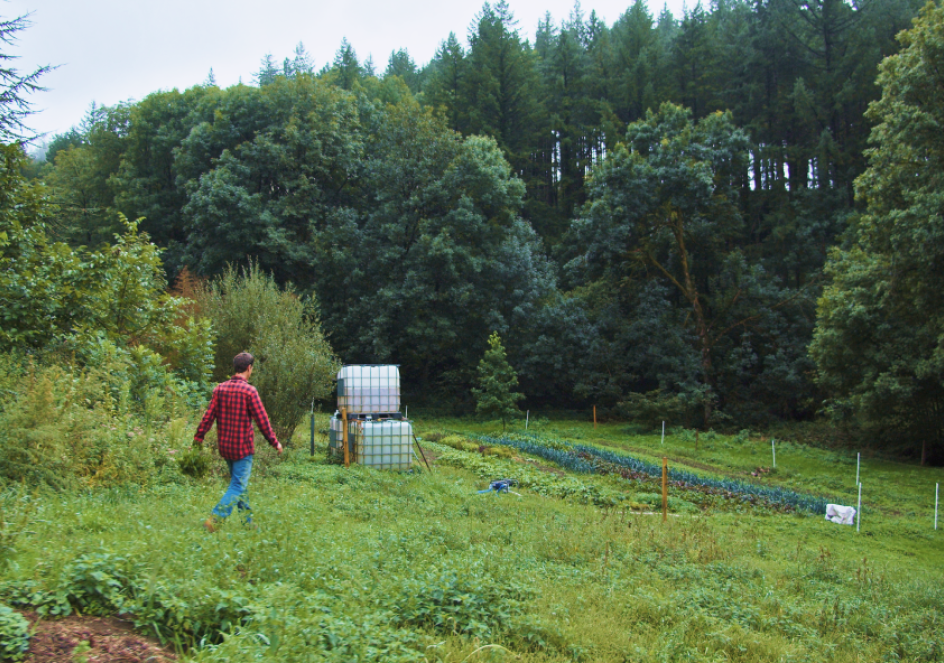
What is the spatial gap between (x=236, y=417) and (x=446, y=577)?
2993mm

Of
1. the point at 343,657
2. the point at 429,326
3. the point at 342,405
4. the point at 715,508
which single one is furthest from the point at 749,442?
the point at 343,657

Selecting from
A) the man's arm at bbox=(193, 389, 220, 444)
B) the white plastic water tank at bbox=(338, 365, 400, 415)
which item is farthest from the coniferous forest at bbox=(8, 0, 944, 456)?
the man's arm at bbox=(193, 389, 220, 444)

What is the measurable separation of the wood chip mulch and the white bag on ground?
1438 centimetres

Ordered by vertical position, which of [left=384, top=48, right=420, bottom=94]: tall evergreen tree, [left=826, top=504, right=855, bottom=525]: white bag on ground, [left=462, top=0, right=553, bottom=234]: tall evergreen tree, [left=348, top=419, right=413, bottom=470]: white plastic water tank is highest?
[left=384, top=48, right=420, bottom=94]: tall evergreen tree

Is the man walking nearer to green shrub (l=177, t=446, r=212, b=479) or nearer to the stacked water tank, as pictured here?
green shrub (l=177, t=446, r=212, b=479)

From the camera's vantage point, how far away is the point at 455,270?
33.0m

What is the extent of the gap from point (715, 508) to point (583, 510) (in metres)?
4.17

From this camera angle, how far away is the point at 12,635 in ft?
11.4

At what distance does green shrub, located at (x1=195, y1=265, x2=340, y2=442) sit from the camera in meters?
15.2

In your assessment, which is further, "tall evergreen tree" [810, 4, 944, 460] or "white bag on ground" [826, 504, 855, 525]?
"tall evergreen tree" [810, 4, 944, 460]

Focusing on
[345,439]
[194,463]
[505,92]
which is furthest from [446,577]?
[505,92]

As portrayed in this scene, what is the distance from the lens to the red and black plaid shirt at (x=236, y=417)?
693 cm

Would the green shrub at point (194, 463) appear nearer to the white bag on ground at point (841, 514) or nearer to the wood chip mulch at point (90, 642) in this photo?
the wood chip mulch at point (90, 642)

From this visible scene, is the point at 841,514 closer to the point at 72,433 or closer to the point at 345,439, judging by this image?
the point at 345,439
